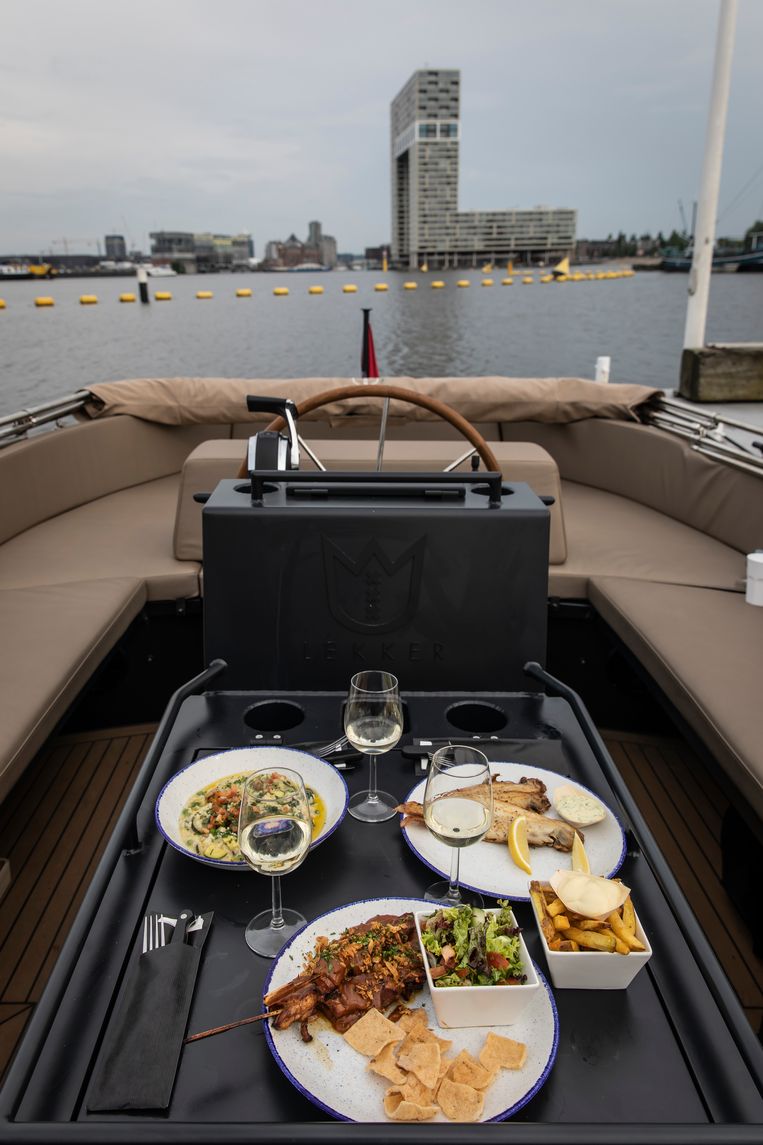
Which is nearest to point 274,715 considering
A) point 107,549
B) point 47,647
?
point 47,647

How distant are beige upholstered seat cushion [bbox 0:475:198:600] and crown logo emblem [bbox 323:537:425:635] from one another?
1323 mm

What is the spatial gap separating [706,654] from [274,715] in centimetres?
149

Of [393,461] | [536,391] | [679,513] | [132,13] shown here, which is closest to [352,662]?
[393,461]

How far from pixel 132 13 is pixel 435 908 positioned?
12.5 metres

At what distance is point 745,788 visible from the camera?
1.83 meters

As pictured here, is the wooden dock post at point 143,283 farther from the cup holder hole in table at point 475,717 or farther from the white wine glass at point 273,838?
the white wine glass at point 273,838

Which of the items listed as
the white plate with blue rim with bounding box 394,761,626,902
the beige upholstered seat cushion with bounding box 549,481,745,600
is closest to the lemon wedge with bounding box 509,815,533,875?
the white plate with blue rim with bounding box 394,761,626,902

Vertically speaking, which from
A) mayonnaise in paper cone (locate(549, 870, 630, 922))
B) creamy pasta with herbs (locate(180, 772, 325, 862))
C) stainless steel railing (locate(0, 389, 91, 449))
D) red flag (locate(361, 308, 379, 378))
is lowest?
creamy pasta with herbs (locate(180, 772, 325, 862))

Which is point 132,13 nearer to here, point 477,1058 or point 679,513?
point 679,513

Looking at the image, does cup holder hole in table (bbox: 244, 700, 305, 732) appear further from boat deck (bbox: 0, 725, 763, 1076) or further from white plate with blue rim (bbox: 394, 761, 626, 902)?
boat deck (bbox: 0, 725, 763, 1076)

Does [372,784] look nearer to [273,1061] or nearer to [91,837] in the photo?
[273,1061]

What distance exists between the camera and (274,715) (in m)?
1.55

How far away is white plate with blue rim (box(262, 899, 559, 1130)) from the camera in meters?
0.74

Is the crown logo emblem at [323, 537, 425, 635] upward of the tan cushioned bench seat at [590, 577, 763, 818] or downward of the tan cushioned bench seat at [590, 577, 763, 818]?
upward
